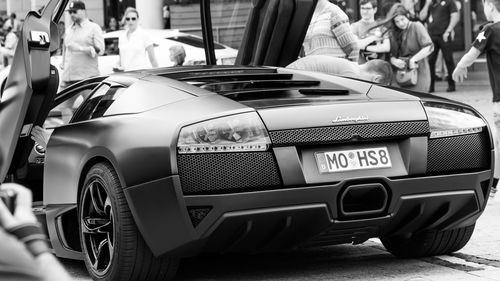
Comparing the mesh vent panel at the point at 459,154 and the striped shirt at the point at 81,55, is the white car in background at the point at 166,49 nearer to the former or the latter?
the striped shirt at the point at 81,55

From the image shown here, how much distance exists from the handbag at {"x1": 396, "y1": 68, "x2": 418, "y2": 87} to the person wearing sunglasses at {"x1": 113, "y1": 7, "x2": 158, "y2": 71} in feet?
11.8

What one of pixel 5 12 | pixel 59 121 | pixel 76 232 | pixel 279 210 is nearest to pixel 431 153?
pixel 279 210

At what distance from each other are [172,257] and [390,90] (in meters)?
1.45

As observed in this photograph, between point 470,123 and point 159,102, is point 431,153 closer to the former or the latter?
point 470,123

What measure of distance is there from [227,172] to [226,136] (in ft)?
0.55

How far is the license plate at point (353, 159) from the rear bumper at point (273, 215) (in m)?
0.08

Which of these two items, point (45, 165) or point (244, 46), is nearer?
point (45, 165)

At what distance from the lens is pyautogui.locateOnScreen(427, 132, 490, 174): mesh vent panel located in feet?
18.7

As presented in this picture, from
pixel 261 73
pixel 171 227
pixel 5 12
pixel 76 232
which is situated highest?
pixel 261 73

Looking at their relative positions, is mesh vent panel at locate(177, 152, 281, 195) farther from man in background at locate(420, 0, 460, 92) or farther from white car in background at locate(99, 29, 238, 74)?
man in background at locate(420, 0, 460, 92)

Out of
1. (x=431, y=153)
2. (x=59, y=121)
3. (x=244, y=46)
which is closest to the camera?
(x=431, y=153)

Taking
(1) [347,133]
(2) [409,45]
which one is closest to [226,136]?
(1) [347,133]

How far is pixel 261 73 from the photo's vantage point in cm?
633

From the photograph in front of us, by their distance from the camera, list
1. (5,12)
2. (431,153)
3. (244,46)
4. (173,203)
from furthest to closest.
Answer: (5,12), (244,46), (431,153), (173,203)
